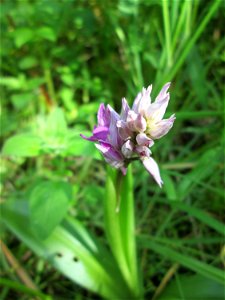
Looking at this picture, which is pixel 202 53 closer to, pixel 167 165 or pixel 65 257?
pixel 167 165

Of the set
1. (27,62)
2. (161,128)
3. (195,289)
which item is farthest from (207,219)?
(27,62)

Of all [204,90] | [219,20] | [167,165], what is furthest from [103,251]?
[219,20]

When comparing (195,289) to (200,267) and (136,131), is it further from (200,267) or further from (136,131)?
(136,131)

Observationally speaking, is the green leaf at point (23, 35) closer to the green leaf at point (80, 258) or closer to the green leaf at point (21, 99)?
the green leaf at point (21, 99)

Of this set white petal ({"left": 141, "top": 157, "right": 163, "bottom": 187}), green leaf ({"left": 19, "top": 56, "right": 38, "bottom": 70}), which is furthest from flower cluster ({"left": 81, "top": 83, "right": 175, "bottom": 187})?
green leaf ({"left": 19, "top": 56, "right": 38, "bottom": 70})

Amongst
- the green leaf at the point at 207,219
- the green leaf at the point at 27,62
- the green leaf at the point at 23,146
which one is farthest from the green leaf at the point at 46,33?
the green leaf at the point at 207,219

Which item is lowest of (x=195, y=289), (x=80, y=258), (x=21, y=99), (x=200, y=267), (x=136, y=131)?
(x=195, y=289)
